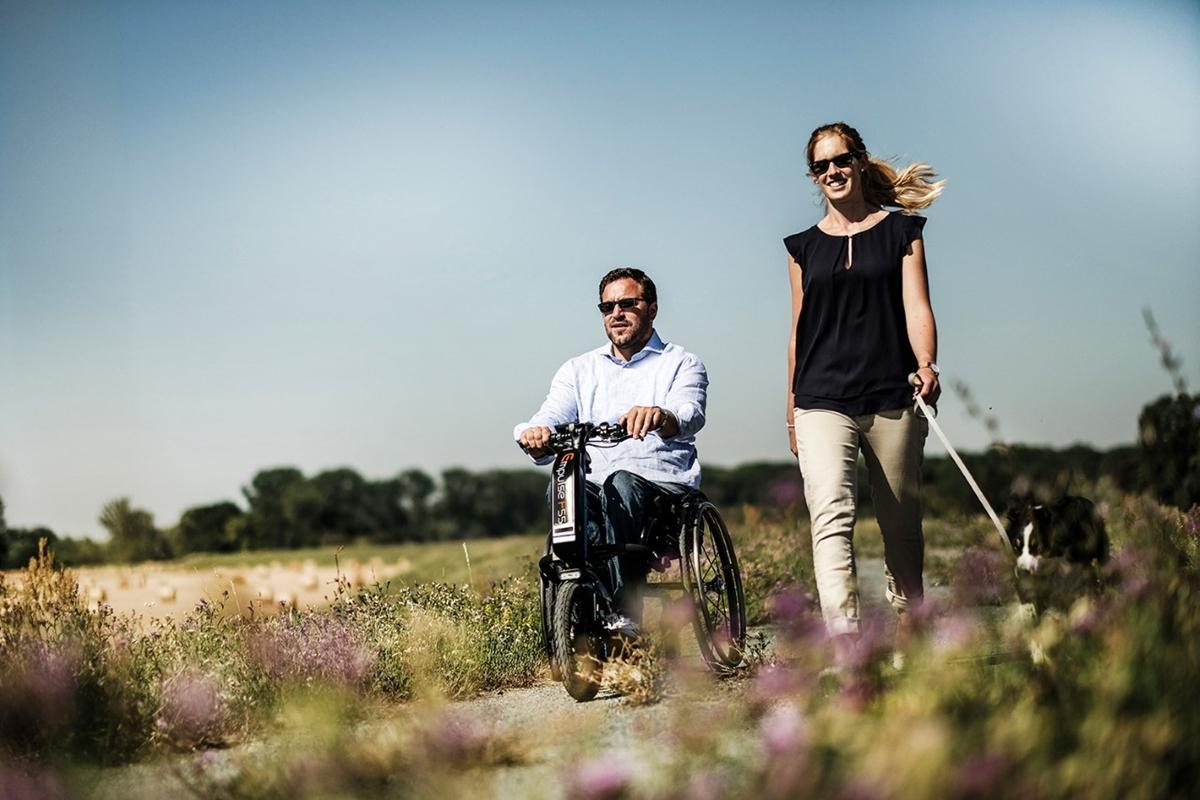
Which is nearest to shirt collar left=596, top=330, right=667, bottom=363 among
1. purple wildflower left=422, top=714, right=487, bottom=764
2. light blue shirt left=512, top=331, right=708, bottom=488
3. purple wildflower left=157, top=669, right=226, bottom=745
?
light blue shirt left=512, top=331, right=708, bottom=488

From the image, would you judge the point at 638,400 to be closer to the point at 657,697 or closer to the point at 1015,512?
the point at 657,697

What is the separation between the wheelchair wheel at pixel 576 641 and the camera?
5004mm

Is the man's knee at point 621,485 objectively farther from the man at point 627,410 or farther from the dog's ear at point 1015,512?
the dog's ear at point 1015,512

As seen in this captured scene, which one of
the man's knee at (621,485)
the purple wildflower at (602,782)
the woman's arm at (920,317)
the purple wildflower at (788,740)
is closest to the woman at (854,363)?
the woman's arm at (920,317)

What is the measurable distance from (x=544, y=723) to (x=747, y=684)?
1151mm

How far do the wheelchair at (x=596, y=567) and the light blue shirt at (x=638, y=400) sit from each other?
0.50ft

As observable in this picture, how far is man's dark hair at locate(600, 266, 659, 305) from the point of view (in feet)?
19.0

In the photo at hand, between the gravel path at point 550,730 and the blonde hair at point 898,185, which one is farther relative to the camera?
the blonde hair at point 898,185

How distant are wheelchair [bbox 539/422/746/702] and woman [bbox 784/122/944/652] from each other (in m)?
0.55

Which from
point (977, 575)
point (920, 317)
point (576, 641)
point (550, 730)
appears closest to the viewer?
point (550, 730)

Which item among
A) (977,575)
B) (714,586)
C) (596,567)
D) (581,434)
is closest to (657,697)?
(596,567)

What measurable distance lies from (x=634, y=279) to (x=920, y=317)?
1362 mm

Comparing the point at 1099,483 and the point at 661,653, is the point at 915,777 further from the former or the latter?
the point at 661,653

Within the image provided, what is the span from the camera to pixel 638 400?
5.82 m
